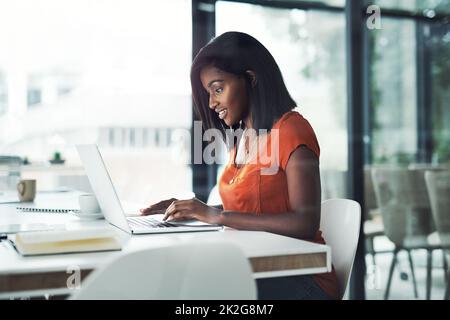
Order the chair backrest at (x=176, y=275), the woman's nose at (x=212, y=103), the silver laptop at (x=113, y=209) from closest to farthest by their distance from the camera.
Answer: the chair backrest at (x=176, y=275), the silver laptop at (x=113, y=209), the woman's nose at (x=212, y=103)

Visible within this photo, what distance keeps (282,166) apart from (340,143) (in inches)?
60.4

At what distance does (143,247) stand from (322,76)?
213 centimetres

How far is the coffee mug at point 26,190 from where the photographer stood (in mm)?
1959

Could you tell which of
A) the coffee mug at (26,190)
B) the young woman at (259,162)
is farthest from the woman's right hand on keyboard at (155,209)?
the coffee mug at (26,190)

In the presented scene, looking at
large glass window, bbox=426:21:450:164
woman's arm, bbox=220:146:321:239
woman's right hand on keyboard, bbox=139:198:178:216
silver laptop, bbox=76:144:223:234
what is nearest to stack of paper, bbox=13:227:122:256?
silver laptop, bbox=76:144:223:234

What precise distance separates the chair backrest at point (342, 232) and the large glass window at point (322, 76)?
131 cm

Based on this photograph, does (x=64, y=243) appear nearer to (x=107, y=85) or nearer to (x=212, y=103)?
(x=212, y=103)

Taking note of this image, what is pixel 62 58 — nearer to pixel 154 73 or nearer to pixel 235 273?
pixel 154 73

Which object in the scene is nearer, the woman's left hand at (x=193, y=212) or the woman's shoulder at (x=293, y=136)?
the woman's left hand at (x=193, y=212)

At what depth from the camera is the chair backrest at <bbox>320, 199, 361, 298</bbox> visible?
136cm

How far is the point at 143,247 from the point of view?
863 millimetres

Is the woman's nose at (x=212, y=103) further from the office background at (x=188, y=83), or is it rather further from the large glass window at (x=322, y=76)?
the large glass window at (x=322, y=76)

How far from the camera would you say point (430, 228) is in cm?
278
